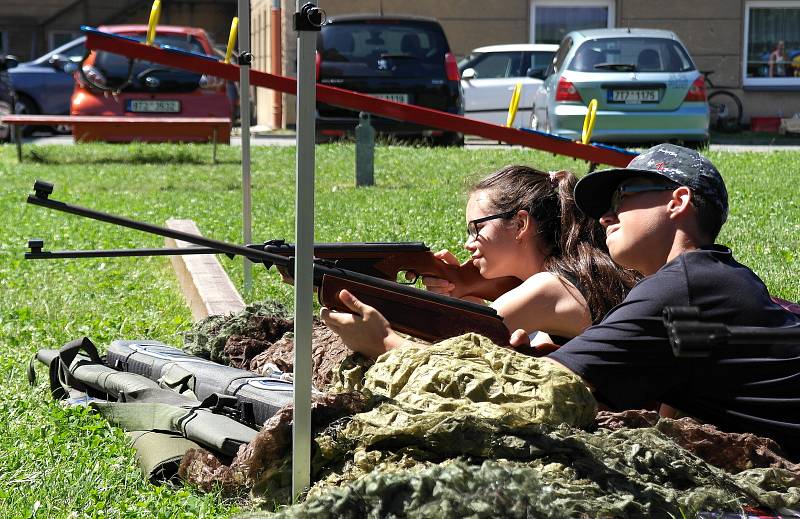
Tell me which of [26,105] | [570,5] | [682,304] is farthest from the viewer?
[570,5]

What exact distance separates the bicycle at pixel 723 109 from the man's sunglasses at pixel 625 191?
792 inches

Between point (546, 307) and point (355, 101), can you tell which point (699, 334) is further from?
point (355, 101)

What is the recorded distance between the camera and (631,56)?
15375 mm

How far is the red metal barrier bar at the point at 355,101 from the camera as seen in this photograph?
603cm

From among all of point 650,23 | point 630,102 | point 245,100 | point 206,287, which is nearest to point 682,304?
point 245,100

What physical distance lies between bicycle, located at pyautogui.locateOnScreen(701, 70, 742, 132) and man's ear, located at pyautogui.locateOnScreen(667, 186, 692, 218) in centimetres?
2023

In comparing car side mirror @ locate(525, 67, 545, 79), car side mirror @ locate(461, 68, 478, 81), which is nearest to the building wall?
car side mirror @ locate(461, 68, 478, 81)

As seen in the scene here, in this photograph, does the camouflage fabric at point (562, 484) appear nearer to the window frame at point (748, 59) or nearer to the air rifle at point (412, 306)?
→ the air rifle at point (412, 306)

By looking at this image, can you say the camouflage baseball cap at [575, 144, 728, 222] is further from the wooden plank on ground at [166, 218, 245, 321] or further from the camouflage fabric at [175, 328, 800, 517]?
the wooden plank on ground at [166, 218, 245, 321]

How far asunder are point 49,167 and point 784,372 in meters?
12.5

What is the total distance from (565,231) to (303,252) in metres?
1.53

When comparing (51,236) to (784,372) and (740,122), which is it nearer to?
(784,372)

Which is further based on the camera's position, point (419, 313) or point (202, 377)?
point (202, 377)

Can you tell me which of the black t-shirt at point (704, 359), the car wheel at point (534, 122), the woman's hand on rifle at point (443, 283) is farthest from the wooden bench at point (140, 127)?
the black t-shirt at point (704, 359)
